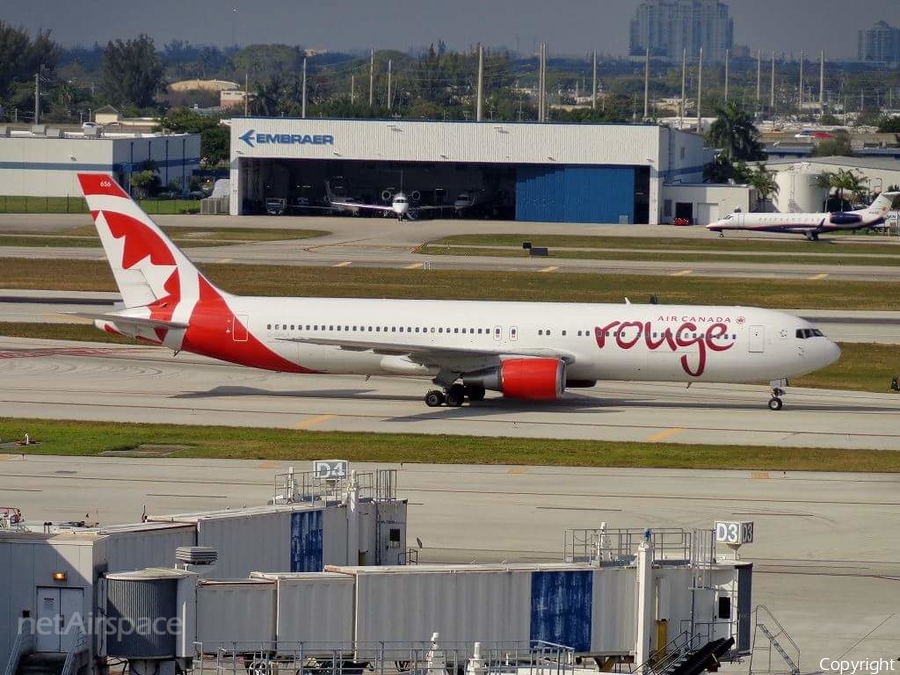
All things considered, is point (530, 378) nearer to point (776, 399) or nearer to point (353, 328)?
point (353, 328)

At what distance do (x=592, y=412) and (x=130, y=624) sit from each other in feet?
126

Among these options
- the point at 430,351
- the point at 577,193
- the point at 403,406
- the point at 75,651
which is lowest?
the point at 403,406

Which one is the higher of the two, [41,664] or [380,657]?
[41,664]

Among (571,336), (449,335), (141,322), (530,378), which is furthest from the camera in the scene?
(141,322)

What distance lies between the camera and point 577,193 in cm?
16538

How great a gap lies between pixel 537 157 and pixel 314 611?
14165cm

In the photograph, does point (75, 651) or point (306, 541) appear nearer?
point (75, 651)

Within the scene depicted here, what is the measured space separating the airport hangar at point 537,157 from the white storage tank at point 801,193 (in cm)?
1951

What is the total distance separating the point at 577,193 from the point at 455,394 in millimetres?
108035

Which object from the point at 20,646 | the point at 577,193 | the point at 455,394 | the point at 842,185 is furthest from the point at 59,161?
the point at 20,646

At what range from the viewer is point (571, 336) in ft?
194

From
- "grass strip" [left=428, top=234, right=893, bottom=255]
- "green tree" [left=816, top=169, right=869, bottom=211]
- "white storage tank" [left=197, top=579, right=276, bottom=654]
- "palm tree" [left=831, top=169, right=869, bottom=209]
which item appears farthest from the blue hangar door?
"white storage tank" [left=197, top=579, right=276, bottom=654]

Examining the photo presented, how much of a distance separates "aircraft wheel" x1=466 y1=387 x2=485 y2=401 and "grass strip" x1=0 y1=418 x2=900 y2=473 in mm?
7651

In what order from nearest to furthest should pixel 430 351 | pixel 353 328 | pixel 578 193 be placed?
pixel 430 351 < pixel 353 328 < pixel 578 193
